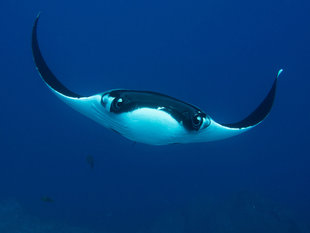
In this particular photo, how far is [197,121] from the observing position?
81.4 inches

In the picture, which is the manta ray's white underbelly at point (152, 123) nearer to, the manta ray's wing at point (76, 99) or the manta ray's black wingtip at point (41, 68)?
the manta ray's wing at point (76, 99)

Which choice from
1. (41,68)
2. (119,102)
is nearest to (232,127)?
(119,102)

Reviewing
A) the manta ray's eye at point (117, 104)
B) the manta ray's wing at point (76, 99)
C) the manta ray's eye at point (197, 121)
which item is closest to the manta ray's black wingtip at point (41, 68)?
the manta ray's wing at point (76, 99)

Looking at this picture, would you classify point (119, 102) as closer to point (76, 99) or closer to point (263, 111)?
point (76, 99)

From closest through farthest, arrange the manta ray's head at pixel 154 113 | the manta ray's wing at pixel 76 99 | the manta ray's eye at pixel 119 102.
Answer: the manta ray's head at pixel 154 113 < the manta ray's eye at pixel 119 102 < the manta ray's wing at pixel 76 99

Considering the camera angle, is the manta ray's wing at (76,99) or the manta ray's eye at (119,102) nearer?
the manta ray's eye at (119,102)

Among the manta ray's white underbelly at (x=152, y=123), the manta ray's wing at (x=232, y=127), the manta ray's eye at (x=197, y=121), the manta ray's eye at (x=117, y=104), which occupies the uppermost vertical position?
the manta ray's wing at (x=232, y=127)

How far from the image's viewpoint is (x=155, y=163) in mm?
16375

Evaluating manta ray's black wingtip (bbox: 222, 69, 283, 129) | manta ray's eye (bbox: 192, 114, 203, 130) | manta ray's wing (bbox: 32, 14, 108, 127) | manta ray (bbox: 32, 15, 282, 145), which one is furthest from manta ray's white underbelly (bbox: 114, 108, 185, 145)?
manta ray's black wingtip (bbox: 222, 69, 283, 129)

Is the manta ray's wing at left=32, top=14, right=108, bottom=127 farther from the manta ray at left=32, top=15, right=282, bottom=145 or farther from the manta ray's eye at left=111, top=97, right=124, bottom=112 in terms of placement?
the manta ray's eye at left=111, top=97, right=124, bottom=112

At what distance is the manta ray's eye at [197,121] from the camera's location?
205 centimetres

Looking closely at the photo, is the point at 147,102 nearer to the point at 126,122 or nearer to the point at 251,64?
the point at 126,122

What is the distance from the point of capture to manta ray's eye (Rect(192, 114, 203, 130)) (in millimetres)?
2047

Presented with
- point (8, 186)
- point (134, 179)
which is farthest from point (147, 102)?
point (8, 186)
